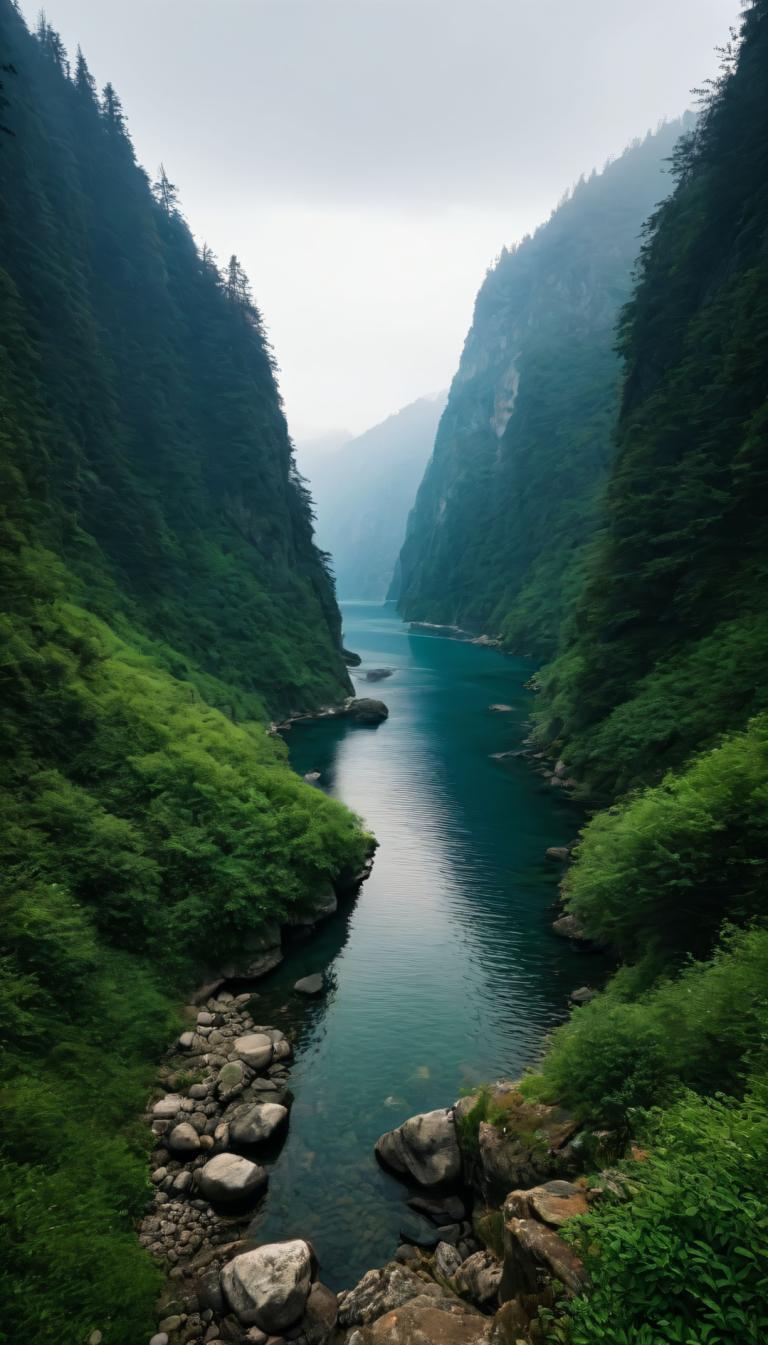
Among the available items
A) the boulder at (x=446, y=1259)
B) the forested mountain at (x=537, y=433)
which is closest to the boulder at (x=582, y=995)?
the boulder at (x=446, y=1259)

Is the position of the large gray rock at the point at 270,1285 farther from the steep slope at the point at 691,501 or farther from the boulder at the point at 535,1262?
the steep slope at the point at 691,501

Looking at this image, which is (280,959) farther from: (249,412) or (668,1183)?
(249,412)

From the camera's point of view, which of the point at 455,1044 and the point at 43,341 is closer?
the point at 455,1044

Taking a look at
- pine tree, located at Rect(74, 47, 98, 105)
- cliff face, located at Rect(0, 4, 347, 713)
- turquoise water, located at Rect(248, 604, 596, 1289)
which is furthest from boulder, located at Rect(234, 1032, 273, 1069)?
pine tree, located at Rect(74, 47, 98, 105)

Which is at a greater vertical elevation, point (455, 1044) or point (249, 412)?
point (249, 412)

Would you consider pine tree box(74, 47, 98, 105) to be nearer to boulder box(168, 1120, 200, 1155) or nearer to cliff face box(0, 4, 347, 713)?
cliff face box(0, 4, 347, 713)

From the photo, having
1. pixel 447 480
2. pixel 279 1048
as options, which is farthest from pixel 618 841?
pixel 447 480
